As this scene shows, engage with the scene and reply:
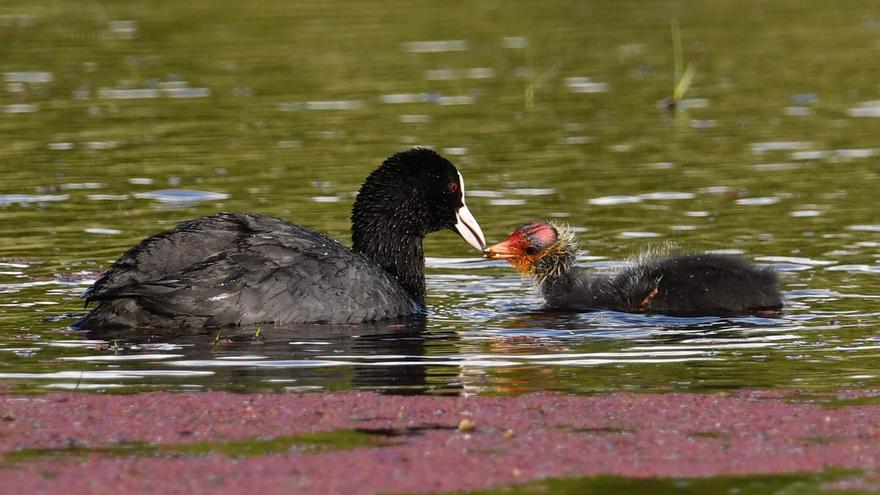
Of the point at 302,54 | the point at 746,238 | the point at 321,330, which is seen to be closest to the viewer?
the point at 321,330

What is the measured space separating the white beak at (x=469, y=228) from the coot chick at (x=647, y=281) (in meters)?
0.22

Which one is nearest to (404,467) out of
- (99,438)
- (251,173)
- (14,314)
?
(99,438)

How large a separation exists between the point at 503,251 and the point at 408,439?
193 inches

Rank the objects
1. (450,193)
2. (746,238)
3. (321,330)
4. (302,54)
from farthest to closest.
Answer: (302,54) → (746,238) → (450,193) → (321,330)

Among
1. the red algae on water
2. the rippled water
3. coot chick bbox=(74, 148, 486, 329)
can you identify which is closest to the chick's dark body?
the rippled water

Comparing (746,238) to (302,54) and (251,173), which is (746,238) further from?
(302,54)

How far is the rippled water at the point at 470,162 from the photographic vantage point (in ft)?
33.2

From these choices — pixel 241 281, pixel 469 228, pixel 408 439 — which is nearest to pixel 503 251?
pixel 469 228

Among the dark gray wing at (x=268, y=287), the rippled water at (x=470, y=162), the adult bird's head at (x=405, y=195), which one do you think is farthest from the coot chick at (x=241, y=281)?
the adult bird's head at (x=405, y=195)

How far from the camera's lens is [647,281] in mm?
12109

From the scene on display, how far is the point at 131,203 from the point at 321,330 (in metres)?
5.18

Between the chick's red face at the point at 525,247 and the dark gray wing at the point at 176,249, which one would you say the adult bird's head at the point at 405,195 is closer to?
the chick's red face at the point at 525,247

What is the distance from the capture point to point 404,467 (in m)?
7.56

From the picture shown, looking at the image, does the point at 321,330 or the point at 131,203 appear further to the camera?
the point at 131,203
